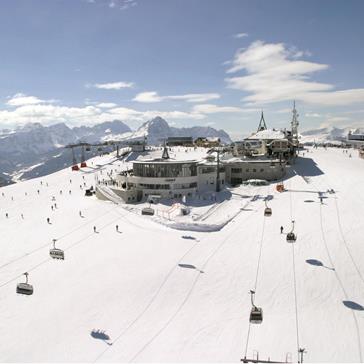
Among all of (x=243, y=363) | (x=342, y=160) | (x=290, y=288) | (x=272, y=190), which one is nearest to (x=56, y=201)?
(x=272, y=190)

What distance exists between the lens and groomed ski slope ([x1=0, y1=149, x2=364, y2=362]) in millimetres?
26453

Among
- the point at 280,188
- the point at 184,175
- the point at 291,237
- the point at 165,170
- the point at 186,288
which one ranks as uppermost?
the point at 165,170

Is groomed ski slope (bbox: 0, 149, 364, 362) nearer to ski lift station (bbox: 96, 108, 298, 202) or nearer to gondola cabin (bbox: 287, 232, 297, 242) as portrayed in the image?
gondola cabin (bbox: 287, 232, 297, 242)

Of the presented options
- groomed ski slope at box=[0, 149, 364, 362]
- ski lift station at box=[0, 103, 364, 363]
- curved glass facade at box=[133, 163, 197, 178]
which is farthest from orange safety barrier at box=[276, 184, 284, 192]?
curved glass facade at box=[133, 163, 197, 178]

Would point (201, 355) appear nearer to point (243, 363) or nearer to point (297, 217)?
point (243, 363)

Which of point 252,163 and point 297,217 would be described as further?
point 252,163

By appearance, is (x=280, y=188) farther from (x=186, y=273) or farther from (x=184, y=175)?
(x=186, y=273)

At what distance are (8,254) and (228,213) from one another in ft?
101

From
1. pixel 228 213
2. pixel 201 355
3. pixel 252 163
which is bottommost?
pixel 201 355

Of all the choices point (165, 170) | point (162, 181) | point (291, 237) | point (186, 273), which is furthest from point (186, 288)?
point (165, 170)

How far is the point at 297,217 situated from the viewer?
52375mm

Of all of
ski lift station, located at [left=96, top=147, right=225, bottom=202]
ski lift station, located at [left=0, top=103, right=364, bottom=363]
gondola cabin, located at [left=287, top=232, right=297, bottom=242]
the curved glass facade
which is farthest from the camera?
the curved glass facade

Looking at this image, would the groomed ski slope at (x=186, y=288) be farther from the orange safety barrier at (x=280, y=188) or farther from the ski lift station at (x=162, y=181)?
the ski lift station at (x=162, y=181)

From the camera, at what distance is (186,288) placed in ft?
113
